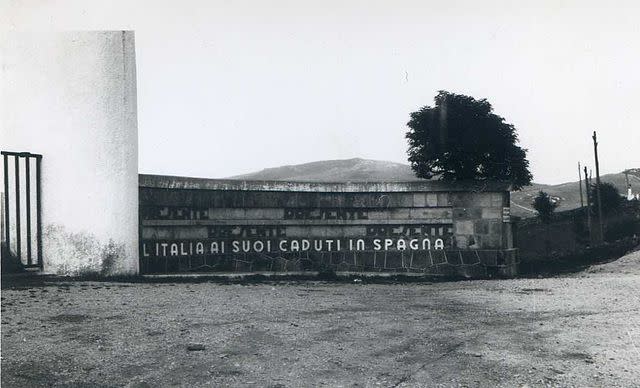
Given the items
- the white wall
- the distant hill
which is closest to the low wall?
the white wall

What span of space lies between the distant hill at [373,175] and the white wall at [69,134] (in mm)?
82684

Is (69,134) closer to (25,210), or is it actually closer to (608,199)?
(25,210)

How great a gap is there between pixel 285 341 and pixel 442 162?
24.2ft

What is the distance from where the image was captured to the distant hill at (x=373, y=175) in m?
94.4

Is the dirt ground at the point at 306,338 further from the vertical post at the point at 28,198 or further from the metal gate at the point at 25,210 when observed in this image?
the metal gate at the point at 25,210

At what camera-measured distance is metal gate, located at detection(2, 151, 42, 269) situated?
8516 millimetres

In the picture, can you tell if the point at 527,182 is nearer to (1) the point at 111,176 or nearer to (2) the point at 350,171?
(1) the point at 111,176

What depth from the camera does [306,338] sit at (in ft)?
17.8

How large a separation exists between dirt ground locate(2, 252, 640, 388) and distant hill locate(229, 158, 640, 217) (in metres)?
82.9

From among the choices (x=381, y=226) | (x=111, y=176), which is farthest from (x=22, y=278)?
(x=381, y=226)

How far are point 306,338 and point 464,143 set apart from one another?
7.36m

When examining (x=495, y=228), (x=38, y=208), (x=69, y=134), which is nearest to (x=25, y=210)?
(x=38, y=208)

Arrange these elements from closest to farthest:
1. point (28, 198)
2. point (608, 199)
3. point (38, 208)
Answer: point (28, 198) → point (38, 208) → point (608, 199)

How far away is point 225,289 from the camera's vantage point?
8.48m
